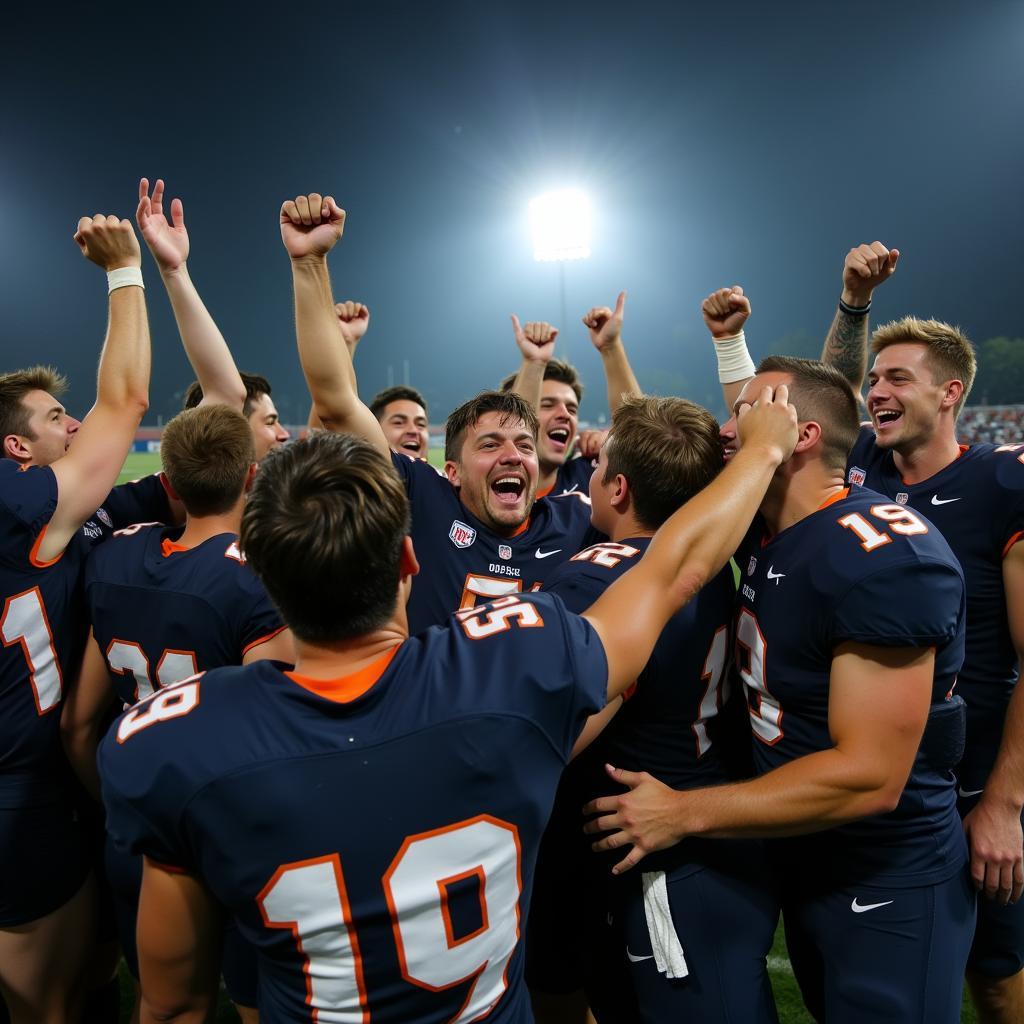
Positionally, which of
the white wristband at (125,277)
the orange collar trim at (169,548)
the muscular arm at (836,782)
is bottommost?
the muscular arm at (836,782)

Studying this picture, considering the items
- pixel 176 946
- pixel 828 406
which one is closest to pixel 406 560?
pixel 176 946

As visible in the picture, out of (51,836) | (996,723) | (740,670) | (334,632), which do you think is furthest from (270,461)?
(996,723)

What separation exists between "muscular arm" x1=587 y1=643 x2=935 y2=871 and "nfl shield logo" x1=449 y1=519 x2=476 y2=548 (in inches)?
55.1

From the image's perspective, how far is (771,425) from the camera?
200 cm

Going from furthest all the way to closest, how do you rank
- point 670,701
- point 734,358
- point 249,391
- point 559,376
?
1. point 559,376
2. point 249,391
3. point 734,358
4. point 670,701

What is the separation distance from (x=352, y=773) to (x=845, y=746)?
1.21 metres

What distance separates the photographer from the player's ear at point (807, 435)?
7.09ft

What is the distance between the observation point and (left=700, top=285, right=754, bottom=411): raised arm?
315 centimetres

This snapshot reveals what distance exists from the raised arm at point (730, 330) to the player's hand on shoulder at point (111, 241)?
2251 mm

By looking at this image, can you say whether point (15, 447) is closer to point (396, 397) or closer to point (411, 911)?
point (411, 911)

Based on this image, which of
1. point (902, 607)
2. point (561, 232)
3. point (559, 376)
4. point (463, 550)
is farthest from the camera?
point (561, 232)

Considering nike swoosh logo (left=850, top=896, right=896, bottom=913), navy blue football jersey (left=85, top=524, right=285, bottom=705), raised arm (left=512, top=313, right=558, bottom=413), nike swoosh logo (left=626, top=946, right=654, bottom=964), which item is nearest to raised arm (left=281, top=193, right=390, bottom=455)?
navy blue football jersey (left=85, top=524, right=285, bottom=705)

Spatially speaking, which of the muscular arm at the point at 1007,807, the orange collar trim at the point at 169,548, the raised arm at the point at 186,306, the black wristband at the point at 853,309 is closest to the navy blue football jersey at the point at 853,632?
the muscular arm at the point at 1007,807

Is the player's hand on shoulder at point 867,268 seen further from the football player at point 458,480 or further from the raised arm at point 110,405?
the raised arm at point 110,405
